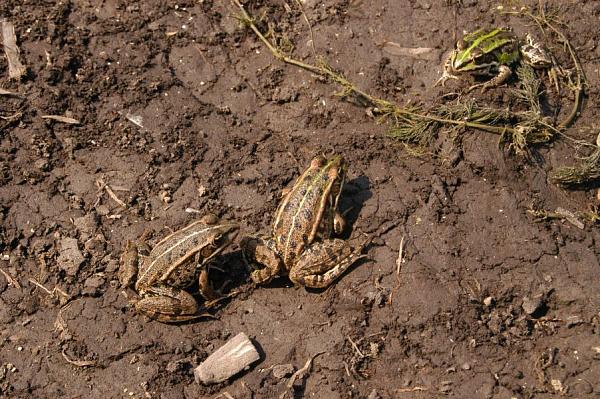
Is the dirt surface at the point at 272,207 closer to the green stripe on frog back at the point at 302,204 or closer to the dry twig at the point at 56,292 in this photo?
the dry twig at the point at 56,292

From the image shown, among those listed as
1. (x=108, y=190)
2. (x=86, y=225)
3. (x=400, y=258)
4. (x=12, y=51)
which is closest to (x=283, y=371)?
(x=400, y=258)

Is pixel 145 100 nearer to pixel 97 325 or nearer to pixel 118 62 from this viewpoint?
pixel 118 62

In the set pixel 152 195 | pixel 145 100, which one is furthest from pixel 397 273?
pixel 145 100

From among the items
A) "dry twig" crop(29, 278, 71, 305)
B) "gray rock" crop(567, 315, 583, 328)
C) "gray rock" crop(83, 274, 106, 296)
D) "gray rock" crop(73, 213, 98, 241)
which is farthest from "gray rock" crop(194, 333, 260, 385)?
"gray rock" crop(567, 315, 583, 328)

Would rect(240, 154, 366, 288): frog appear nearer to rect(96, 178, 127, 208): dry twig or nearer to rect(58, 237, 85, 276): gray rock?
Result: rect(96, 178, 127, 208): dry twig

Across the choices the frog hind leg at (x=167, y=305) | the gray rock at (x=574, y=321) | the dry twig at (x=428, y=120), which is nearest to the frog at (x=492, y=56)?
the dry twig at (x=428, y=120)
